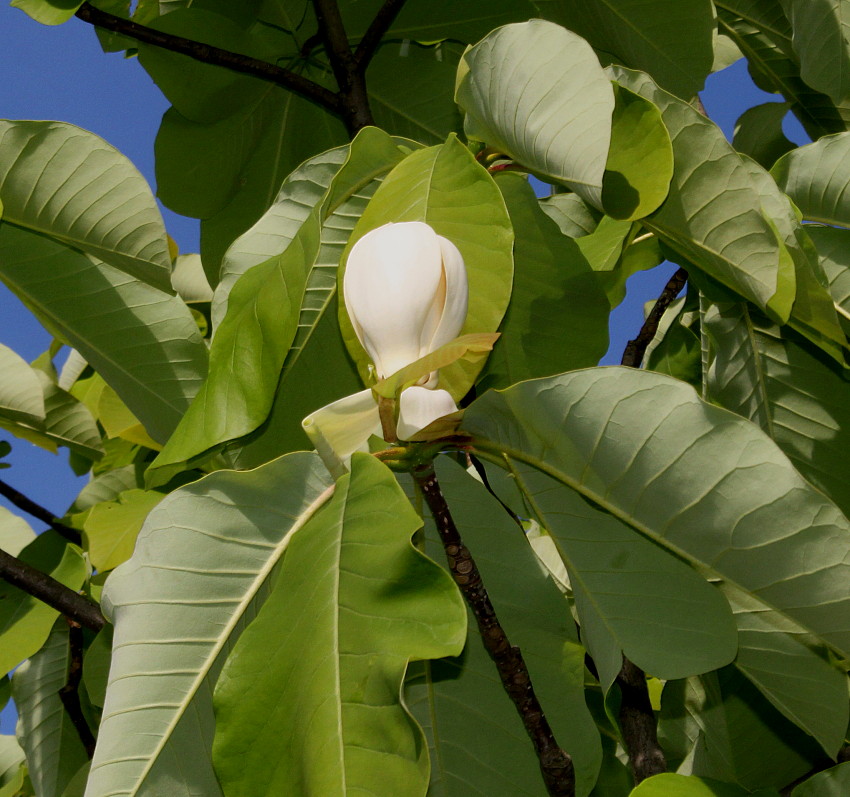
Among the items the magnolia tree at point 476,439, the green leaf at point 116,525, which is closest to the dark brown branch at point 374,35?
the magnolia tree at point 476,439

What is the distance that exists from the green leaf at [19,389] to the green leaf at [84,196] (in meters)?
0.37

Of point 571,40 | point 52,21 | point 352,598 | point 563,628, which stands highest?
point 52,21

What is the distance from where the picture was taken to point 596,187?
1.86 feet

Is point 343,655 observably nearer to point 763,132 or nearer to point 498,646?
point 498,646

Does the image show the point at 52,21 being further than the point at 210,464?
Yes

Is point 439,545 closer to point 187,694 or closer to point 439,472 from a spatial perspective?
point 439,472

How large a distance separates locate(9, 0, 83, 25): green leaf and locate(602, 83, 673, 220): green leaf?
622 millimetres

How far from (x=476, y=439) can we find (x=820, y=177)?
45 centimetres

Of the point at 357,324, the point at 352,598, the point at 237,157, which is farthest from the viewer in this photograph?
the point at 237,157

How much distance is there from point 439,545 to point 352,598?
0.87 ft

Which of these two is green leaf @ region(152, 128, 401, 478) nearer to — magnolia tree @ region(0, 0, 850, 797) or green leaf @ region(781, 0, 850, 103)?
magnolia tree @ region(0, 0, 850, 797)

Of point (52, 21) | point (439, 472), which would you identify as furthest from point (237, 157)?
point (439, 472)

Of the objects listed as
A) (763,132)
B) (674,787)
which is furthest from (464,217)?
(763,132)

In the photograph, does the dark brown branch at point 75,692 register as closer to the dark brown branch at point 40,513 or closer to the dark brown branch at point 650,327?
the dark brown branch at point 40,513
